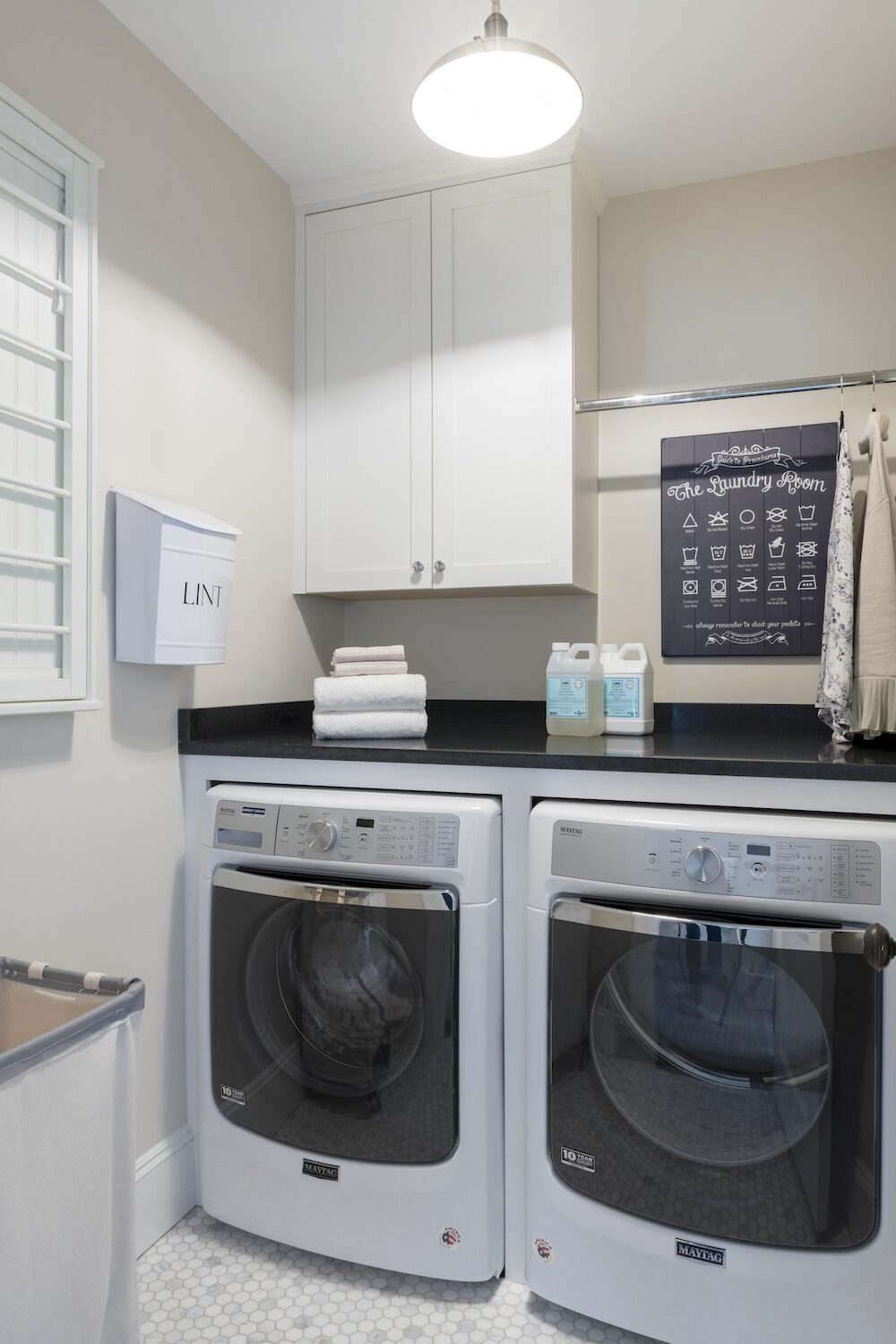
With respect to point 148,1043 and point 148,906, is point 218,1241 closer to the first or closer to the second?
point 148,1043

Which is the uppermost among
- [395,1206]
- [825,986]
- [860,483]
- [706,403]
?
[706,403]

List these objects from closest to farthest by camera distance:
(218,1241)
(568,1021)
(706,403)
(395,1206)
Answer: (568,1021) < (395,1206) < (218,1241) < (706,403)

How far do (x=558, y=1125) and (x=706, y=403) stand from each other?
5.91ft

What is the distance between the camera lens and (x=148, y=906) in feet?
5.93

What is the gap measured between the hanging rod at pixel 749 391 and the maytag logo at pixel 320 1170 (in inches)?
68.8

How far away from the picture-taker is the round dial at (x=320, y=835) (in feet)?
5.41

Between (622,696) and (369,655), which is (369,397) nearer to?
(369,655)

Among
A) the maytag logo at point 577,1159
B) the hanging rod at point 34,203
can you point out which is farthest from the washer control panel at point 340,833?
the hanging rod at point 34,203

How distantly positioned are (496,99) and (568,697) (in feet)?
3.93

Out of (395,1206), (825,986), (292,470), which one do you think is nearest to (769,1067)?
(825,986)

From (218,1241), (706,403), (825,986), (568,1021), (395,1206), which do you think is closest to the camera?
(825,986)

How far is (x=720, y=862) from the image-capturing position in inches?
55.6

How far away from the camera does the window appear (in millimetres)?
1451

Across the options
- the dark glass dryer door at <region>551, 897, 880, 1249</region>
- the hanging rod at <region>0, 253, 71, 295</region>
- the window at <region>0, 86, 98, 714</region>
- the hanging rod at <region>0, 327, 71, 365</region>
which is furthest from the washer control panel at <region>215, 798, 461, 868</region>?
the hanging rod at <region>0, 253, 71, 295</region>
